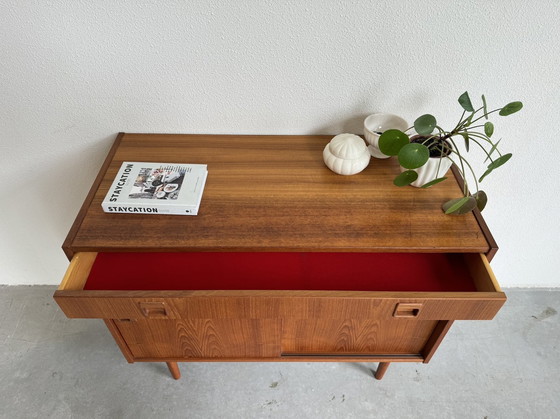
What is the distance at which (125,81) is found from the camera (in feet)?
2.68

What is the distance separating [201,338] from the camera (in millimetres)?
838

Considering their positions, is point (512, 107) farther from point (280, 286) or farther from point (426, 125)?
point (280, 286)

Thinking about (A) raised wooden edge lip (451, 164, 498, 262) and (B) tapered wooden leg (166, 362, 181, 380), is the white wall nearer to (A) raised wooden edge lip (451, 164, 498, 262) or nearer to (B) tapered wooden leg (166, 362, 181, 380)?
(A) raised wooden edge lip (451, 164, 498, 262)

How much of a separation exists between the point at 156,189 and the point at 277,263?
30 cm

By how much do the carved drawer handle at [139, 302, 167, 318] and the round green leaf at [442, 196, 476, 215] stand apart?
575 millimetres

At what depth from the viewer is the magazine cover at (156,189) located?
727 millimetres

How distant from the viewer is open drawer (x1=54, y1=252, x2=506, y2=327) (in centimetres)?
65

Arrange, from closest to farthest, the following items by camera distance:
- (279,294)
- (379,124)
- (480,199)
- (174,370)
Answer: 1. (279,294)
2. (480,199)
3. (379,124)
4. (174,370)

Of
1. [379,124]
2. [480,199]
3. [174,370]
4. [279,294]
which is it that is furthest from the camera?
[174,370]

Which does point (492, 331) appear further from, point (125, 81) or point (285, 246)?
point (125, 81)

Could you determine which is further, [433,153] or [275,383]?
[275,383]

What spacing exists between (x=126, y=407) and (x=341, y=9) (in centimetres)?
118

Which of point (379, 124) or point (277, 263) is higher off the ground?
point (379, 124)

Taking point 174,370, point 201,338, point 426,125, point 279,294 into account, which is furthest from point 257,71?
point 174,370
